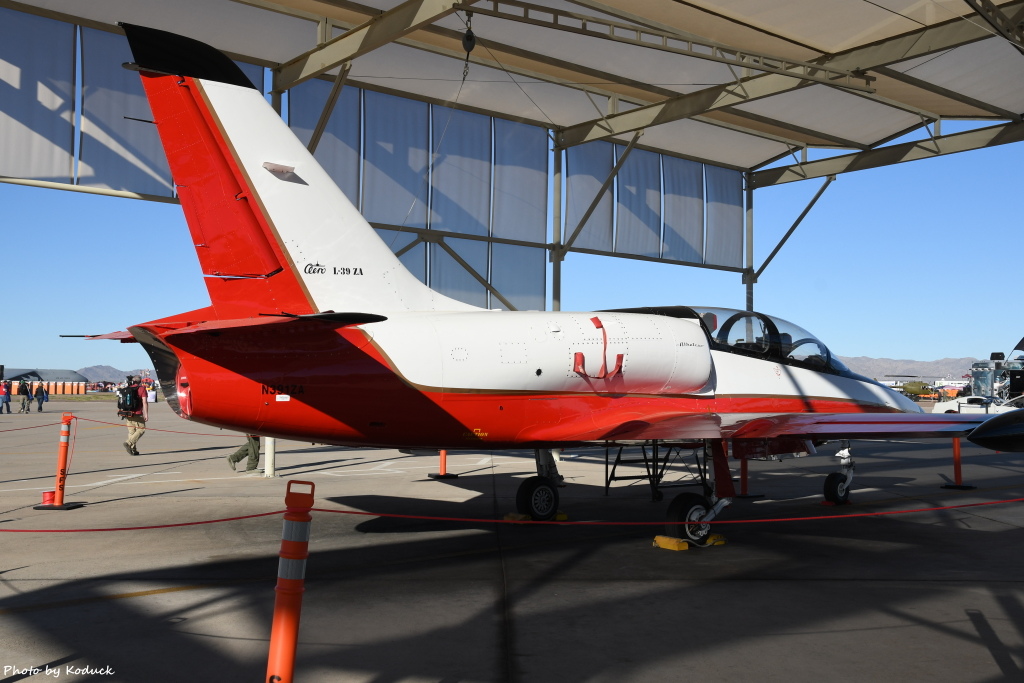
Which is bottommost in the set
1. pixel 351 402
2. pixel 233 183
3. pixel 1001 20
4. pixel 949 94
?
pixel 351 402

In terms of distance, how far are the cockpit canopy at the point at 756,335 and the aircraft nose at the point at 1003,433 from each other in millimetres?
3573

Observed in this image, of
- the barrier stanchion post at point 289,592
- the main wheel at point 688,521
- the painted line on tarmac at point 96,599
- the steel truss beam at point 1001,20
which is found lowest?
the painted line on tarmac at point 96,599

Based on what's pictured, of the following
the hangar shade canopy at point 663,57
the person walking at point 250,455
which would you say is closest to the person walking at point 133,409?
the person walking at point 250,455

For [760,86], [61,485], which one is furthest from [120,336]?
[760,86]

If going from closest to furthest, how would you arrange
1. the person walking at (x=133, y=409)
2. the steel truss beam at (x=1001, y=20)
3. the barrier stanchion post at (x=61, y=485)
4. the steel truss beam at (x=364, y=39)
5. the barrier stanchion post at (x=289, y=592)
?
the barrier stanchion post at (x=289, y=592) → the barrier stanchion post at (x=61, y=485) → the steel truss beam at (x=1001, y=20) → the steel truss beam at (x=364, y=39) → the person walking at (x=133, y=409)

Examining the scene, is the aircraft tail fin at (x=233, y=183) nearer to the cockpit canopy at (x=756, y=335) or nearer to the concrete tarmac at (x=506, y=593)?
the concrete tarmac at (x=506, y=593)

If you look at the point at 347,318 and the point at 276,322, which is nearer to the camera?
the point at 347,318

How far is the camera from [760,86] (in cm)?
1585

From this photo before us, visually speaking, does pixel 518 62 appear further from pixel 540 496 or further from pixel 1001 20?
pixel 540 496

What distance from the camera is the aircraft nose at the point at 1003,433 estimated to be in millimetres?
6582

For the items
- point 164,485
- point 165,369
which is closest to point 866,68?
point 165,369

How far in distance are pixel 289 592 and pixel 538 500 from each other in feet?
22.3

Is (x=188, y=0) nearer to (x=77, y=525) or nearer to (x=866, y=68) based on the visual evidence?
(x=77, y=525)

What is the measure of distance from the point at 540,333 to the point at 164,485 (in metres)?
7.70
